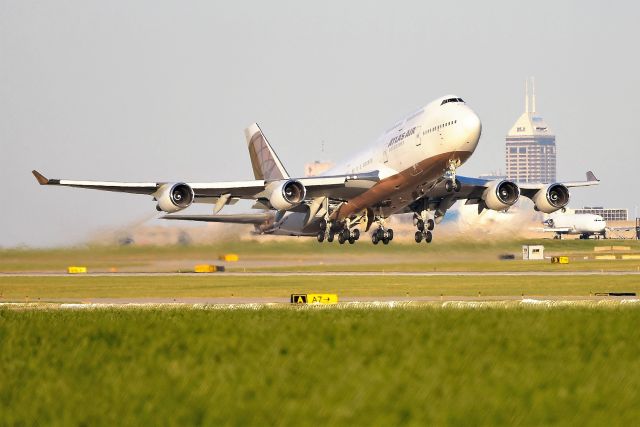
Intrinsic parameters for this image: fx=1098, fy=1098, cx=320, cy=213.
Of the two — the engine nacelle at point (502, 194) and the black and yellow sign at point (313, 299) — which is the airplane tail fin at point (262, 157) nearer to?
the engine nacelle at point (502, 194)

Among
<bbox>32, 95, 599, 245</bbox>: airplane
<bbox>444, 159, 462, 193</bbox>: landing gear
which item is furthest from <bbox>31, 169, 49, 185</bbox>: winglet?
<bbox>444, 159, 462, 193</bbox>: landing gear

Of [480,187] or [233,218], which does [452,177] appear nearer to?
[480,187]

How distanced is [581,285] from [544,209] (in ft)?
38.2

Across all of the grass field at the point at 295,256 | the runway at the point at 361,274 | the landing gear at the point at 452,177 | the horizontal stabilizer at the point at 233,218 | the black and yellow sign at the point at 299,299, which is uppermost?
the landing gear at the point at 452,177

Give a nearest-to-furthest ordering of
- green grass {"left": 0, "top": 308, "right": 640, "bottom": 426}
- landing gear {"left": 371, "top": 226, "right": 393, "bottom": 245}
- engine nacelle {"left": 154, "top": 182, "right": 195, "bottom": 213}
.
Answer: green grass {"left": 0, "top": 308, "right": 640, "bottom": 426}
engine nacelle {"left": 154, "top": 182, "right": 195, "bottom": 213}
landing gear {"left": 371, "top": 226, "right": 393, "bottom": 245}

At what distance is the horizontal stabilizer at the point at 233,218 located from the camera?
3103 inches

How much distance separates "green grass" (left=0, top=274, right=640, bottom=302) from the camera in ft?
179

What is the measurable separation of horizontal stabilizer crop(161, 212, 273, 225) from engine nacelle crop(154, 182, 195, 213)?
16.0 m

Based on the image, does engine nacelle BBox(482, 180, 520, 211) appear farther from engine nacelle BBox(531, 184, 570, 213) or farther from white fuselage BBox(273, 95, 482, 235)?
white fuselage BBox(273, 95, 482, 235)

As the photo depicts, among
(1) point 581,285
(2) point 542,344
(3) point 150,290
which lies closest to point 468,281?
(1) point 581,285

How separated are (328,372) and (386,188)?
47.8 metres

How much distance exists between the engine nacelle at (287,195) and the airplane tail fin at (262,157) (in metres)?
16.2

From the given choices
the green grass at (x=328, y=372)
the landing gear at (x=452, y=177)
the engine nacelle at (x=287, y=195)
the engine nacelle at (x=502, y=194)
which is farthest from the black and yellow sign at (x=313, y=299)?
A: the engine nacelle at (x=502, y=194)

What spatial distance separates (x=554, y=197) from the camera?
6994cm
